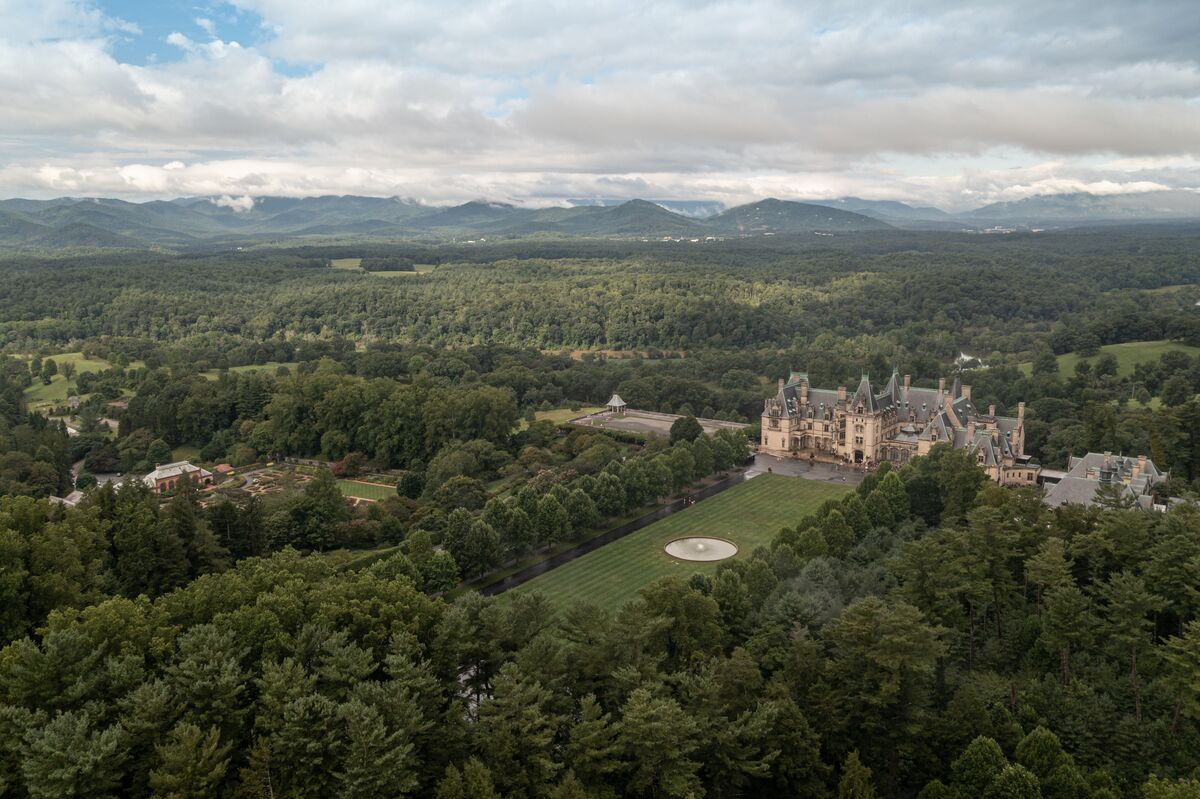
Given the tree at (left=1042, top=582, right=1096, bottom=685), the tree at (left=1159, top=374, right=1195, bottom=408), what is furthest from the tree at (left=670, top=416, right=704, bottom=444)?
the tree at (left=1042, top=582, right=1096, bottom=685)

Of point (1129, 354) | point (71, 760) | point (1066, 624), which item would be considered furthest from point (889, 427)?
point (71, 760)

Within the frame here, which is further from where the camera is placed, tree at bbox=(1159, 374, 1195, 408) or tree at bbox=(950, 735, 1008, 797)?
tree at bbox=(1159, 374, 1195, 408)

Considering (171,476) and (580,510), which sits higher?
(580,510)

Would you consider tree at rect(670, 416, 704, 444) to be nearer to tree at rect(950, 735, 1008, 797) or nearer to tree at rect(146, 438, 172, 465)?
tree at rect(146, 438, 172, 465)

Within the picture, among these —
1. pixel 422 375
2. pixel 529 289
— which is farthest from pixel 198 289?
pixel 422 375

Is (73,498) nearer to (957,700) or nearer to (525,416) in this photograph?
(525,416)

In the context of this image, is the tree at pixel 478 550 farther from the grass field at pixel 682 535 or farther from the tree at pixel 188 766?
the tree at pixel 188 766

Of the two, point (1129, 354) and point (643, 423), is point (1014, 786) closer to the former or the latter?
point (643, 423)
